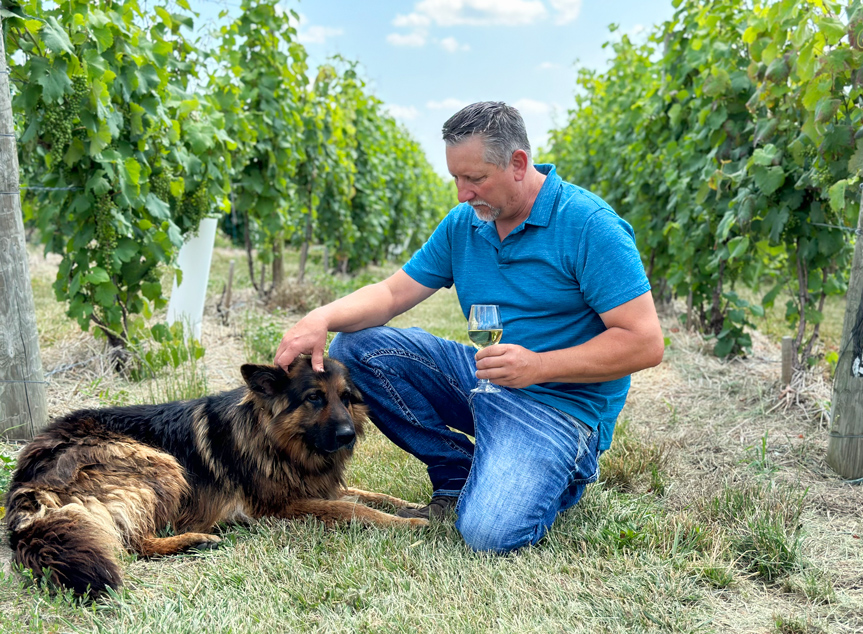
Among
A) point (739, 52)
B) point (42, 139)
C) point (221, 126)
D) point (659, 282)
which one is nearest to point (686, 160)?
point (739, 52)

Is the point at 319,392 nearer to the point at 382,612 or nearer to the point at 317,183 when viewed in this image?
the point at 382,612

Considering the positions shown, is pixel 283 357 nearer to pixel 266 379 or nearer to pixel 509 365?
pixel 266 379

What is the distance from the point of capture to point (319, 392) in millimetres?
3035

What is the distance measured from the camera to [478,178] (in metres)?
2.83

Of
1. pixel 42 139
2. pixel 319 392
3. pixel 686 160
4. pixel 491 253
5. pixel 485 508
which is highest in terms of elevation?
pixel 42 139

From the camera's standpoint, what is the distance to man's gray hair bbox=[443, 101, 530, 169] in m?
2.76

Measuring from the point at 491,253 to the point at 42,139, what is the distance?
3.30 meters

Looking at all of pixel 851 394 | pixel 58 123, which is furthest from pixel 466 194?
pixel 58 123

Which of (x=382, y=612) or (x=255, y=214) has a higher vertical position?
(x=255, y=214)

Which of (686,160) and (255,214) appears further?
(255,214)

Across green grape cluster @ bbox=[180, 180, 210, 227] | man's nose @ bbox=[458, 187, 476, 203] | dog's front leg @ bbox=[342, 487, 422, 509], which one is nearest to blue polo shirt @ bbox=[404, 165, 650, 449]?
man's nose @ bbox=[458, 187, 476, 203]

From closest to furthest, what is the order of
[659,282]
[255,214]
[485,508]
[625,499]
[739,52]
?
[485,508] < [625,499] < [739,52] < [255,214] < [659,282]

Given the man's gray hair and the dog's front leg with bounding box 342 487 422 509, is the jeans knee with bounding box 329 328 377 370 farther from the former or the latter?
the man's gray hair

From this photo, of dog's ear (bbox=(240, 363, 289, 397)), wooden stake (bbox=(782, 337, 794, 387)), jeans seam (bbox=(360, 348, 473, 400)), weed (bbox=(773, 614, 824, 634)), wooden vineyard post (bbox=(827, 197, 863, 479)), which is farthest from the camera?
wooden stake (bbox=(782, 337, 794, 387))
